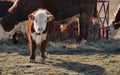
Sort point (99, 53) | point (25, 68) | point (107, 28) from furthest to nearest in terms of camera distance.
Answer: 1. point (107, 28)
2. point (99, 53)
3. point (25, 68)

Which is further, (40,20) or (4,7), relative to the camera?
(4,7)

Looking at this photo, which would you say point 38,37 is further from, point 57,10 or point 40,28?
point 57,10

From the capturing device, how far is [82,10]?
38.8ft

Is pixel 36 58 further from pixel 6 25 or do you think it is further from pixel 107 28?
pixel 107 28

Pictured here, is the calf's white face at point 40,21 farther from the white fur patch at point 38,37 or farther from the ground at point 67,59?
the ground at point 67,59

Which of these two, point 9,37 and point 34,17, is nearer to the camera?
point 34,17

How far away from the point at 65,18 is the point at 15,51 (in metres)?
1.79

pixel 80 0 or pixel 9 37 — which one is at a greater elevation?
pixel 80 0

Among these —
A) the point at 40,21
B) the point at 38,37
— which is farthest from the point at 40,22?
the point at 38,37

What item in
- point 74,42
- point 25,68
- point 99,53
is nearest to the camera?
point 25,68

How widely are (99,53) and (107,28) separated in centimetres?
311

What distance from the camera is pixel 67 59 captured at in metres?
9.68

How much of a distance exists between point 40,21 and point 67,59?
1.40 meters

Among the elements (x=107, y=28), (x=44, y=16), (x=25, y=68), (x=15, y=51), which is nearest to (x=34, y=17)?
(x=44, y=16)
